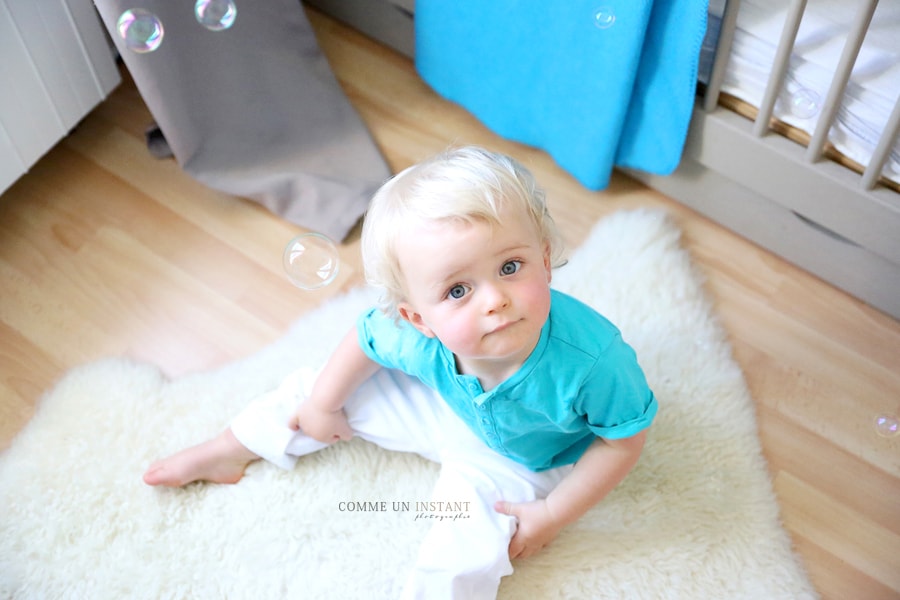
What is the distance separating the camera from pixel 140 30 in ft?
4.28

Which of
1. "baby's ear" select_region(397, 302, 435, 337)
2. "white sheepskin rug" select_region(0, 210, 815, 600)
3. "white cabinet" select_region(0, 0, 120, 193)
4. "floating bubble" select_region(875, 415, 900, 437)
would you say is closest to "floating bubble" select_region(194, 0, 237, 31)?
"white cabinet" select_region(0, 0, 120, 193)

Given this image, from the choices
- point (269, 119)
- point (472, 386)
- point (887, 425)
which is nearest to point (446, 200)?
point (472, 386)

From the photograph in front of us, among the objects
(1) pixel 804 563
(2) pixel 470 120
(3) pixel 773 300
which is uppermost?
(2) pixel 470 120

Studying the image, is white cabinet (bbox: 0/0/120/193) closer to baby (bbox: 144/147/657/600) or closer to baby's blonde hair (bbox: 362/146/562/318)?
baby (bbox: 144/147/657/600)

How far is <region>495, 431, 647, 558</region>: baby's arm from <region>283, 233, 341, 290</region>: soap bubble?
51 cm

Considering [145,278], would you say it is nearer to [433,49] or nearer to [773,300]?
[433,49]

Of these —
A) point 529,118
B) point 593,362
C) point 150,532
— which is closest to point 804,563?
point 593,362

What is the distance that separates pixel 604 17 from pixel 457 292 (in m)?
0.58

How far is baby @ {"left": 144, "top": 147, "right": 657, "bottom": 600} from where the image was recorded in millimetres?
924

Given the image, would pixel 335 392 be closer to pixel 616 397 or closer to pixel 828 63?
pixel 616 397

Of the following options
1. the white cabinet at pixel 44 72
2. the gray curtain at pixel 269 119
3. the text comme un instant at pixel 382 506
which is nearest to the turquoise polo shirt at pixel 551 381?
the text comme un instant at pixel 382 506

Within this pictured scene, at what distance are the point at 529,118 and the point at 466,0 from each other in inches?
8.8

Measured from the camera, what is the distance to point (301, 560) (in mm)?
1298

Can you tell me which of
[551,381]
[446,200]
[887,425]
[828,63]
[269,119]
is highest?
[446,200]
